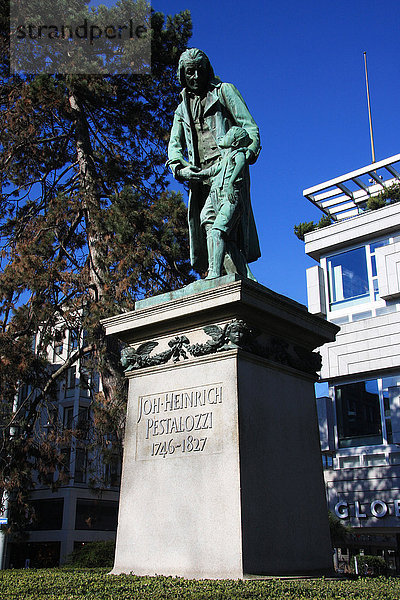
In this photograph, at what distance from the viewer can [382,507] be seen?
32125mm

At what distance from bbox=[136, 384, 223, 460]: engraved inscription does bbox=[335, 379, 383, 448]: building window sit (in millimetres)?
28866

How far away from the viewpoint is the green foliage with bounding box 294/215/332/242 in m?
39.4

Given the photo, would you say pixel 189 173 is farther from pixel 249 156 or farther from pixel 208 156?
pixel 249 156

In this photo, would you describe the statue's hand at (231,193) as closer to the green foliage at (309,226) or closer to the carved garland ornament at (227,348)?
the carved garland ornament at (227,348)

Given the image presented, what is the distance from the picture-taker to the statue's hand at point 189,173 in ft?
23.2

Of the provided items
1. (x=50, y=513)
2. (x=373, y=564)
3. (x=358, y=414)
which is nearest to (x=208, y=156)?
(x=373, y=564)

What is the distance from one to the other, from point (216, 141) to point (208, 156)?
0.63ft

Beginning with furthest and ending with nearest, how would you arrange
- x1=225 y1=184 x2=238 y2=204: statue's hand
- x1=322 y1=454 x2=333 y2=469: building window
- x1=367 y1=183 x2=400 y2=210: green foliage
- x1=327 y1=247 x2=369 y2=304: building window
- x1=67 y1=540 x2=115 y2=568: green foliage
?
1. x1=367 y1=183 x2=400 y2=210: green foliage
2. x1=327 y1=247 x2=369 y2=304: building window
3. x1=322 y1=454 x2=333 y2=469: building window
4. x1=67 y1=540 x2=115 y2=568: green foliage
5. x1=225 y1=184 x2=238 y2=204: statue's hand

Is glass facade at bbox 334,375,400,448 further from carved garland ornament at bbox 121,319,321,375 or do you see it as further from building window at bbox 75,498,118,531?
carved garland ornament at bbox 121,319,321,375

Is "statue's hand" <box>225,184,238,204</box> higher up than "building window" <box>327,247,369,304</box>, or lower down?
lower down

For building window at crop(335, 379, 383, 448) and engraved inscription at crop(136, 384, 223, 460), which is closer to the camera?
engraved inscription at crop(136, 384, 223, 460)

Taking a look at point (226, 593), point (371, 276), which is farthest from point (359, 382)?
point (226, 593)

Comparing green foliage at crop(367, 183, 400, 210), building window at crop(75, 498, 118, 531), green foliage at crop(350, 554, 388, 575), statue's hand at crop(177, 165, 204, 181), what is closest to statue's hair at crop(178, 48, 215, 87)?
statue's hand at crop(177, 165, 204, 181)

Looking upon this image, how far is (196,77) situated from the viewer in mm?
7324
